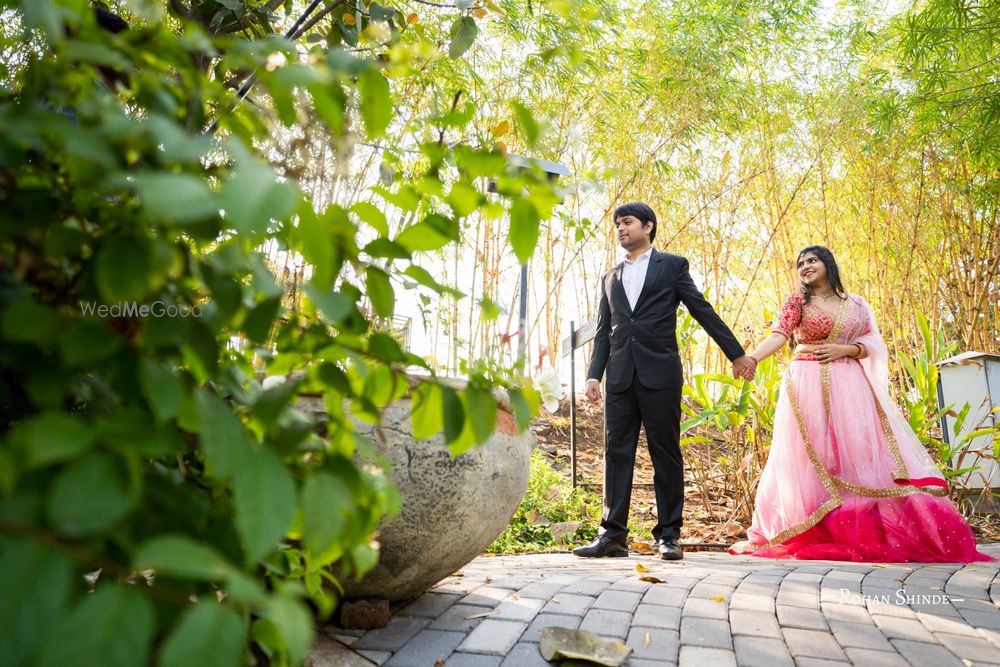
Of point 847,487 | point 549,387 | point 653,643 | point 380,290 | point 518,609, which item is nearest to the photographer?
point 380,290

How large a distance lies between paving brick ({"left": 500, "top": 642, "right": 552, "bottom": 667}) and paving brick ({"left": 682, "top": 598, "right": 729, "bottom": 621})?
0.53 metres

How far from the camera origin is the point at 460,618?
78.2 inches

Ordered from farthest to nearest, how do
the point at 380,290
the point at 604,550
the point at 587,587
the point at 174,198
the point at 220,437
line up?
the point at 604,550 → the point at 587,587 → the point at 380,290 → the point at 220,437 → the point at 174,198

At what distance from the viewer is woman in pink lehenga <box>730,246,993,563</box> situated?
3363 mm

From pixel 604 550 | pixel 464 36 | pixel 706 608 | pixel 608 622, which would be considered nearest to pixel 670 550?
pixel 604 550

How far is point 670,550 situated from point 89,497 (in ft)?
10.3

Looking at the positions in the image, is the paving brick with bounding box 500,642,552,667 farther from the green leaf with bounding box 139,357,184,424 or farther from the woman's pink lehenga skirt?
the woman's pink lehenga skirt

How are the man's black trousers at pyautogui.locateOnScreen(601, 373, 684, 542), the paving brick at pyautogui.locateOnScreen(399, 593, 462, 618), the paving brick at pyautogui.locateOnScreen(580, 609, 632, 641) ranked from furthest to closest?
the man's black trousers at pyautogui.locateOnScreen(601, 373, 684, 542), the paving brick at pyautogui.locateOnScreen(399, 593, 462, 618), the paving brick at pyautogui.locateOnScreen(580, 609, 632, 641)

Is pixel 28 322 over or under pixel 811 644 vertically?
over

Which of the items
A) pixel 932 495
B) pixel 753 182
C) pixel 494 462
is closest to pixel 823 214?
pixel 753 182

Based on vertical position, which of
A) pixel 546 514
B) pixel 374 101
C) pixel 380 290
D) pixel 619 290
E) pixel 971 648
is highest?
pixel 619 290

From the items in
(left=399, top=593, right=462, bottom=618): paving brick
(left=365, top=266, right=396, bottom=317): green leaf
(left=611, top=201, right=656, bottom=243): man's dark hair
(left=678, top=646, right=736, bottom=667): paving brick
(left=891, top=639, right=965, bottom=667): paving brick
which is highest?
(left=611, top=201, right=656, bottom=243): man's dark hair

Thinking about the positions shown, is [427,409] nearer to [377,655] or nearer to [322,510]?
[322,510]

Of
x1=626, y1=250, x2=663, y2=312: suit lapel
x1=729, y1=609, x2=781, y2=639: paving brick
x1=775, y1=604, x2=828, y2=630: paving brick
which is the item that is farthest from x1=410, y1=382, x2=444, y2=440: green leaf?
x1=626, y1=250, x2=663, y2=312: suit lapel
